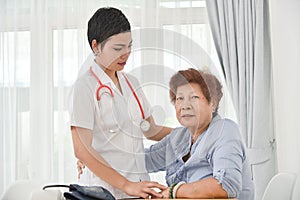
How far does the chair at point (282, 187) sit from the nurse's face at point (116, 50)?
1014mm

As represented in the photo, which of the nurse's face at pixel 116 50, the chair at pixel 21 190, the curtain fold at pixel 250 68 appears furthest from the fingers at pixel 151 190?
the curtain fold at pixel 250 68

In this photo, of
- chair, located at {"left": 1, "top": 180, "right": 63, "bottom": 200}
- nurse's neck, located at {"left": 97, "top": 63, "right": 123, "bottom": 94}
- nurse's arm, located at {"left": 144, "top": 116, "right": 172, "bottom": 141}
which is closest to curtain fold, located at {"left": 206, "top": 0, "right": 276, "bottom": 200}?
chair, located at {"left": 1, "top": 180, "right": 63, "bottom": 200}

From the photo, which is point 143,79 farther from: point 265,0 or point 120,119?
point 265,0

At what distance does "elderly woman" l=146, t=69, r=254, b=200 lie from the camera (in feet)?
5.70

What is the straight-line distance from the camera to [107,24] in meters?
1.82

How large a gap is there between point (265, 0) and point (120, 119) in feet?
5.82

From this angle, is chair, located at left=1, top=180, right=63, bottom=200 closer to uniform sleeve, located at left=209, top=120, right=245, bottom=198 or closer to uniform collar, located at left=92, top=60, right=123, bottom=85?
uniform collar, located at left=92, top=60, right=123, bottom=85

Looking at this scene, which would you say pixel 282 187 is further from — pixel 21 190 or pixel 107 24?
pixel 21 190

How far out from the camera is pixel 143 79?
6.11 ft

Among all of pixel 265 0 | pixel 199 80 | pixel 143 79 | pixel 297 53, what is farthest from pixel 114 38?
pixel 265 0

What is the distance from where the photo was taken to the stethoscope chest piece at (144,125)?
1.82m

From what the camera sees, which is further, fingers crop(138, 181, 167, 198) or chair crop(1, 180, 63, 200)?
chair crop(1, 180, 63, 200)

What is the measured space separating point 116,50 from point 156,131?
31cm

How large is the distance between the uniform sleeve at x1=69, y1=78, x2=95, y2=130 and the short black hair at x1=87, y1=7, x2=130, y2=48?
18cm
